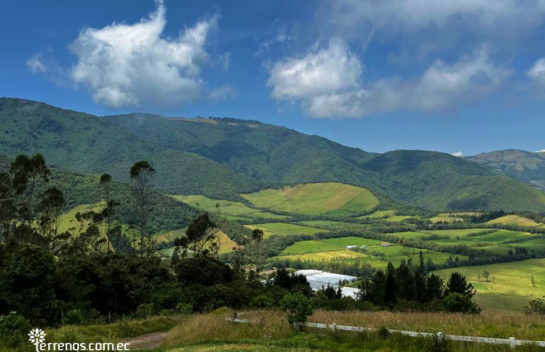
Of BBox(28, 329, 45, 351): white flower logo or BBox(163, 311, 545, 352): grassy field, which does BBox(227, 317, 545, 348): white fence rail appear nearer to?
BBox(163, 311, 545, 352): grassy field

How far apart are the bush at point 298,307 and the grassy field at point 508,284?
95.8 meters

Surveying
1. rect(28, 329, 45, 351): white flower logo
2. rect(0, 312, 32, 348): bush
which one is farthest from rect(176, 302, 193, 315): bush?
rect(28, 329, 45, 351): white flower logo

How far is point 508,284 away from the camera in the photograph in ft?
463

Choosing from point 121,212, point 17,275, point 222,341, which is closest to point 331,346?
point 222,341

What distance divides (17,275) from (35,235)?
44.2 meters

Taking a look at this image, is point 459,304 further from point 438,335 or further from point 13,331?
point 13,331

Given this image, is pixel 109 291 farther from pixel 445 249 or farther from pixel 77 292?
pixel 445 249

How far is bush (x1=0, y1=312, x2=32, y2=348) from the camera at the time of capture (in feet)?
57.8

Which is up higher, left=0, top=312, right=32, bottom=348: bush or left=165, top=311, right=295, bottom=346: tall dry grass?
left=0, top=312, right=32, bottom=348: bush

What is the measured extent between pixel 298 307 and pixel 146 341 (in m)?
10.6

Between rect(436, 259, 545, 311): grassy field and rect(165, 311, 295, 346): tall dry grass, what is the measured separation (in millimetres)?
95754

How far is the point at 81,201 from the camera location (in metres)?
181

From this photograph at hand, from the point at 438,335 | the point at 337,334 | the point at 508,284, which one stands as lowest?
the point at 508,284

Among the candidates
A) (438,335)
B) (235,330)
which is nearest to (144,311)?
(235,330)
